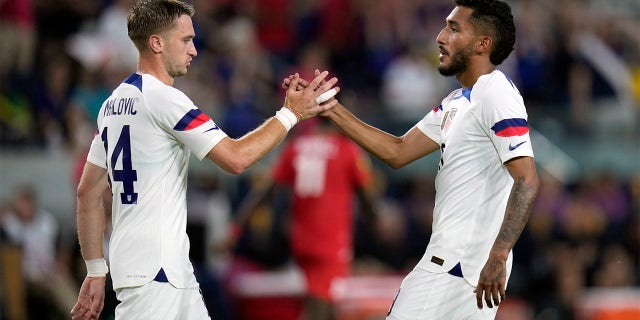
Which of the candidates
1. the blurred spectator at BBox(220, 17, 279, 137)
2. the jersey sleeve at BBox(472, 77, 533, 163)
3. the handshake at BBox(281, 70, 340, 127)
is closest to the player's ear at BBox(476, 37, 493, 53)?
the jersey sleeve at BBox(472, 77, 533, 163)

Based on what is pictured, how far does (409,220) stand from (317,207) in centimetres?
231

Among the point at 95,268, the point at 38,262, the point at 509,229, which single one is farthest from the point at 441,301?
the point at 38,262

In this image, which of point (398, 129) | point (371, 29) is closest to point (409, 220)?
point (398, 129)

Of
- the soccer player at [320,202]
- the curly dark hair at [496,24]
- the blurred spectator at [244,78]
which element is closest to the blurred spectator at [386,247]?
the soccer player at [320,202]

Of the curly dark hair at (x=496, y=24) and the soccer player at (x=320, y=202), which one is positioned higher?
the curly dark hair at (x=496, y=24)

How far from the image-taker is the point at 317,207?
1143cm

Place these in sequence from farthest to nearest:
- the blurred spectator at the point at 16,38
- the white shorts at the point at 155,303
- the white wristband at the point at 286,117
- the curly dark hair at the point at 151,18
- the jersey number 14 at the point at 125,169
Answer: the blurred spectator at the point at 16,38
the white wristband at the point at 286,117
the curly dark hair at the point at 151,18
the jersey number 14 at the point at 125,169
the white shorts at the point at 155,303

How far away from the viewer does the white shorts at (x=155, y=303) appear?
5.93 meters

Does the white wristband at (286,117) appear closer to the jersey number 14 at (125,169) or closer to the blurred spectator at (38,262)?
the jersey number 14 at (125,169)

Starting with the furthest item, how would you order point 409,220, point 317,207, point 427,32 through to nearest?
point 427,32 → point 409,220 → point 317,207

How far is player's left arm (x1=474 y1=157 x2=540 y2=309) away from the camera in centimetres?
578

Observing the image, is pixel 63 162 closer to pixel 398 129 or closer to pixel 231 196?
pixel 231 196

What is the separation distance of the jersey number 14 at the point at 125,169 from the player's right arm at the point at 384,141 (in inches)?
57.5

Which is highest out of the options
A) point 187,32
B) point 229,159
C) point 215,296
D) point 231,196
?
point 187,32
